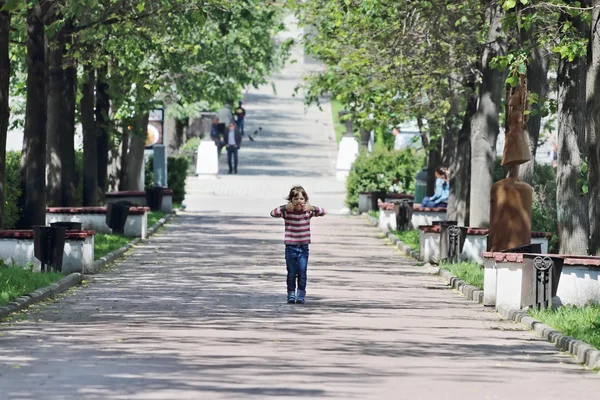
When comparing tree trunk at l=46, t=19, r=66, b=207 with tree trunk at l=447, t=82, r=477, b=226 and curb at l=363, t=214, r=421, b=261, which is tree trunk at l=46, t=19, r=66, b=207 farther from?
tree trunk at l=447, t=82, r=477, b=226

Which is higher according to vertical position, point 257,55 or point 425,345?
point 257,55

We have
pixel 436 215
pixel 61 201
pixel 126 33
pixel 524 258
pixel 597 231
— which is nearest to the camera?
pixel 524 258

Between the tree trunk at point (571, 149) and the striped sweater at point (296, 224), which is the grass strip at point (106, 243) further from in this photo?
the tree trunk at point (571, 149)

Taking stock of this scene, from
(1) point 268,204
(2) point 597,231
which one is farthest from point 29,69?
(1) point 268,204

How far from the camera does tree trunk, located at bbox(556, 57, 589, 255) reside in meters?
21.9

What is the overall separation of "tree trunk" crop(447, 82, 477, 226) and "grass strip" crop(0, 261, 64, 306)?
10.5 metres

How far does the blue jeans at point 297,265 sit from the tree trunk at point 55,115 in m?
10.4

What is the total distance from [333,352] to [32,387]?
3.43m

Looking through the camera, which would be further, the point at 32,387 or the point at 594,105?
the point at 594,105

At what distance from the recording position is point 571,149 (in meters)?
22.0

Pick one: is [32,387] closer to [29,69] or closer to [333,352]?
[333,352]

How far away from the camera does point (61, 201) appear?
3169 cm

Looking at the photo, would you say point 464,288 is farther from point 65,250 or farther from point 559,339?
point 559,339

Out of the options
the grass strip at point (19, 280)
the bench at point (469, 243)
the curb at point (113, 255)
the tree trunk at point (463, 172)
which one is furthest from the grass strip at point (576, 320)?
the tree trunk at point (463, 172)
